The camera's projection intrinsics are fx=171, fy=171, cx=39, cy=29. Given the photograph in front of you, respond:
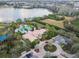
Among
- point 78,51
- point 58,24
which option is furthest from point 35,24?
point 78,51

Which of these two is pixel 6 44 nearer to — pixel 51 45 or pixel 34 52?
pixel 34 52

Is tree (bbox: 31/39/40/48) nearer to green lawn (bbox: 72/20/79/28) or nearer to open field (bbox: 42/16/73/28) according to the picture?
open field (bbox: 42/16/73/28)

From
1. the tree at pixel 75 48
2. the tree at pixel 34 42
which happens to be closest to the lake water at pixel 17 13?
the tree at pixel 34 42

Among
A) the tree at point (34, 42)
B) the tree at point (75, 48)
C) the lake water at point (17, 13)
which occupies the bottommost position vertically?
the tree at point (75, 48)

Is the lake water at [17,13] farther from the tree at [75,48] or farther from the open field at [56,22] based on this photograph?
the tree at [75,48]

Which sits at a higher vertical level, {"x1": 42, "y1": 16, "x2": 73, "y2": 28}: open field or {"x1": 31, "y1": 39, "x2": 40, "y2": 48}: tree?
{"x1": 42, "y1": 16, "x2": 73, "y2": 28}: open field

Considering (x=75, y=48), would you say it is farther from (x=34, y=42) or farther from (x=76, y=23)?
(x=34, y=42)

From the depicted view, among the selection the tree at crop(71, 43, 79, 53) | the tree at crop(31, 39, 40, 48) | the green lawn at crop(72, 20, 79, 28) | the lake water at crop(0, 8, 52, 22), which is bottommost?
the tree at crop(71, 43, 79, 53)

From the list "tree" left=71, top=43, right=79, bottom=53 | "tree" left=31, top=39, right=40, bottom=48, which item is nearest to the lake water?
"tree" left=31, top=39, right=40, bottom=48

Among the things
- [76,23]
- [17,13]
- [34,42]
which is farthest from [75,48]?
[17,13]
